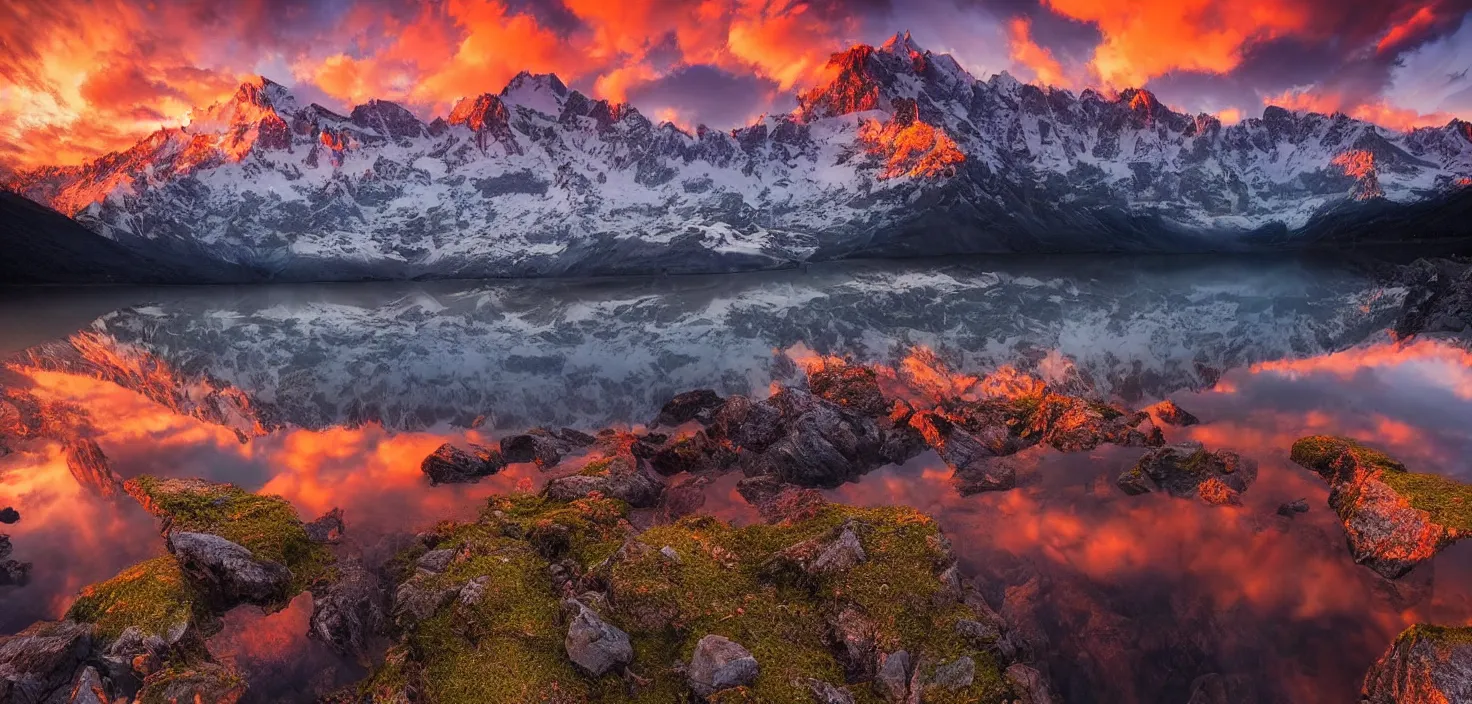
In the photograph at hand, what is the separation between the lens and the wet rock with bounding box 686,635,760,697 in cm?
691

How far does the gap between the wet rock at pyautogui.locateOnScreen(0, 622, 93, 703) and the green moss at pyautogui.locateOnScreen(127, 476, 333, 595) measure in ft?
7.68

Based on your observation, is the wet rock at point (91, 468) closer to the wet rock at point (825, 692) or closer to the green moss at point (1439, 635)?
the wet rock at point (825, 692)

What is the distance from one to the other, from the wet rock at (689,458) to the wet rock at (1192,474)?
31.0ft

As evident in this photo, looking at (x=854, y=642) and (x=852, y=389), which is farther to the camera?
(x=852, y=389)

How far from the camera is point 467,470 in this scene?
14773 millimetres

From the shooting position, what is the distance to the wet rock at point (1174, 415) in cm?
1761

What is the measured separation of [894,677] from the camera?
23.3 ft

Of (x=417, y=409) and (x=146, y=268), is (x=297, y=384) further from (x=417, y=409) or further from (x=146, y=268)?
(x=146, y=268)

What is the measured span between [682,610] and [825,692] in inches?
87.3

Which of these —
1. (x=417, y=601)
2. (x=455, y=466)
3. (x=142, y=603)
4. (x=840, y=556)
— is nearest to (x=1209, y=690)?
(x=840, y=556)

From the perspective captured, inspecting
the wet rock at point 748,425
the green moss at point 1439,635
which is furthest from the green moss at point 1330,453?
the wet rock at point 748,425

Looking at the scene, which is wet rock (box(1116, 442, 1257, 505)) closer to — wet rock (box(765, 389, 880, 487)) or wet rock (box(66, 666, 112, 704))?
wet rock (box(765, 389, 880, 487))

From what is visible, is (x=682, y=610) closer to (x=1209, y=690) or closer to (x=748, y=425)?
(x=1209, y=690)

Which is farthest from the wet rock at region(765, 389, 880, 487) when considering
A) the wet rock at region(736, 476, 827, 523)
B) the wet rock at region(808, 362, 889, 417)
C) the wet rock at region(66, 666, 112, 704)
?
the wet rock at region(66, 666, 112, 704)
